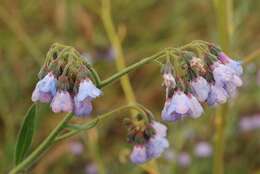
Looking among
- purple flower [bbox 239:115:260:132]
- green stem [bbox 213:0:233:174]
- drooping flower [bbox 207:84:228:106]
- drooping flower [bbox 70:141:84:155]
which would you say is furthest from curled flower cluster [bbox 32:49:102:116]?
purple flower [bbox 239:115:260:132]

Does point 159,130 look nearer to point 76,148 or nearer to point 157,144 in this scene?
point 157,144

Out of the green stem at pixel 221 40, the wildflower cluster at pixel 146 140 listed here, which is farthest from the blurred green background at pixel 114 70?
→ the wildflower cluster at pixel 146 140

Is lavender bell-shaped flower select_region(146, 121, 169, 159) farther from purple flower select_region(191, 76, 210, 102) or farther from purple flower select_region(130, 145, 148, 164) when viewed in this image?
purple flower select_region(191, 76, 210, 102)

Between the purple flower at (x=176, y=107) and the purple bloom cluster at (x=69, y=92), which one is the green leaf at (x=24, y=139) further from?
the purple flower at (x=176, y=107)

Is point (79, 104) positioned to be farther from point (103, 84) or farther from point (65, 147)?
point (65, 147)

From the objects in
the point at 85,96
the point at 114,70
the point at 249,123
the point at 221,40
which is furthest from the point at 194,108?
the point at 114,70
